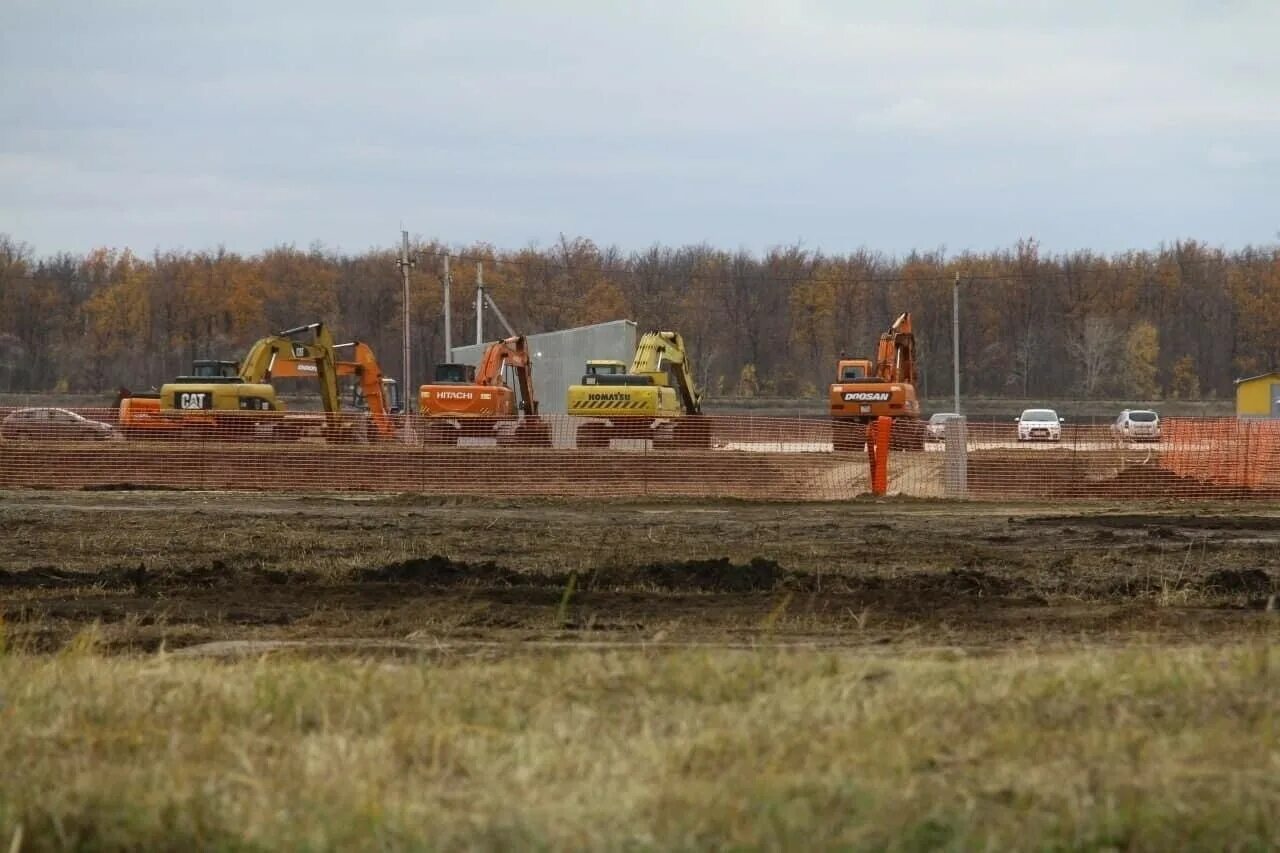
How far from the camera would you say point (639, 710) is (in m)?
6.57

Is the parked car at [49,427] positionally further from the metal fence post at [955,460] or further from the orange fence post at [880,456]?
the metal fence post at [955,460]

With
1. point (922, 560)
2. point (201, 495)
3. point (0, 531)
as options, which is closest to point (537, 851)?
point (922, 560)

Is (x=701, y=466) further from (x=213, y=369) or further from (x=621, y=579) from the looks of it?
(x=213, y=369)

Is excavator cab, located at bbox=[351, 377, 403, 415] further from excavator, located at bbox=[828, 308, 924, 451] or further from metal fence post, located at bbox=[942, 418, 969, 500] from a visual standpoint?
metal fence post, located at bbox=[942, 418, 969, 500]

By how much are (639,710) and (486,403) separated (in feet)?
107

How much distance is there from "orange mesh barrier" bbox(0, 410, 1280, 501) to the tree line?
242 feet

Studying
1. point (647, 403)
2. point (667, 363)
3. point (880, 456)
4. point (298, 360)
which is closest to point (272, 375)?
point (298, 360)

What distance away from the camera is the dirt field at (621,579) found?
9859mm

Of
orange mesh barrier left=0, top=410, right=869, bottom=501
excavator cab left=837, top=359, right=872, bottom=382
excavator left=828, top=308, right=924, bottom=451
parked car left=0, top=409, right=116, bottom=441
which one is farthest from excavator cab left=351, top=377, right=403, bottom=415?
excavator cab left=837, top=359, right=872, bottom=382

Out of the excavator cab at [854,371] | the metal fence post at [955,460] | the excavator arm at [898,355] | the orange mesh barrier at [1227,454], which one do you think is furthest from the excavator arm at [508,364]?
the orange mesh barrier at [1227,454]

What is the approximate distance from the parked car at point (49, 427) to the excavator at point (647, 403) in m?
10.3

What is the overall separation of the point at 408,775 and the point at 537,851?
1.02 metres

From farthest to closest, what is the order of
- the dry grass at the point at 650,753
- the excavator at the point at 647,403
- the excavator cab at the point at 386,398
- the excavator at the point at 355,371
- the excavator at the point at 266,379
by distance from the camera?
the excavator cab at the point at 386,398, the excavator at the point at 355,371, the excavator at the point at 266,379, the excavator at the point at 647,403, the dry grass at the point at 650,753

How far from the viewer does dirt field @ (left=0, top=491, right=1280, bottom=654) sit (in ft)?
32.3
